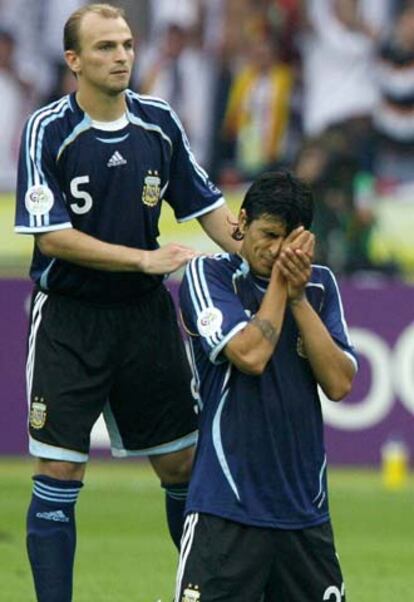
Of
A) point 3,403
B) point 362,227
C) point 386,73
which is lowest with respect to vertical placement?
point 3,403

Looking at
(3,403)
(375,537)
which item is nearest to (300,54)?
(3,403)

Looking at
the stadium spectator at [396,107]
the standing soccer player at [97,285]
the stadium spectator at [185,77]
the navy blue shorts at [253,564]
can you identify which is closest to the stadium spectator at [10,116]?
the stadium spectator at [185,77]

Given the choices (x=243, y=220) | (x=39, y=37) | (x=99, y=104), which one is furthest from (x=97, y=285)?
(x=39, y=37)

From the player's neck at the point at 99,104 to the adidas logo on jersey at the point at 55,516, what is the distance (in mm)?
1584

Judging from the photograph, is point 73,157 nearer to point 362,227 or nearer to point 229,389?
point 229,389

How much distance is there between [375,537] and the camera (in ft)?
38.2

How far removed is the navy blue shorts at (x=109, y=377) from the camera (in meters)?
7.80

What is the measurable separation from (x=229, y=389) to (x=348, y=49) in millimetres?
13549

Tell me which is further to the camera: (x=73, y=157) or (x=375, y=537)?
(x=375, y=537)

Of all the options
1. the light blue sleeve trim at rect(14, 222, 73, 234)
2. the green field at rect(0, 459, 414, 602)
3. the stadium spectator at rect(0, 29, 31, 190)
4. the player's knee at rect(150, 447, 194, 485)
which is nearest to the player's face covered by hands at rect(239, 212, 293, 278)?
the light blue sleeve trim at rect(14, 222, 73, 234)

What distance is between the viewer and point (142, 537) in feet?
37.7

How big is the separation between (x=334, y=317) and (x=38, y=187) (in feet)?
5.60

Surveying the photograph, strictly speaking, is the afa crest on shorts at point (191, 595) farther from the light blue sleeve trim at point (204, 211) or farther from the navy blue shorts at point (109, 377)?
the light blue sleeve trim at point (204, 211)

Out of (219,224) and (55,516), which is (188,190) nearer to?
(219,224)
